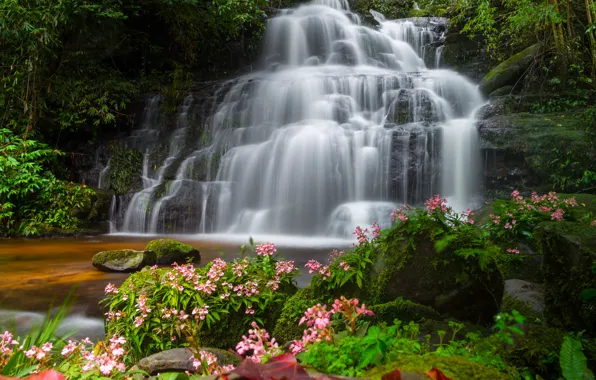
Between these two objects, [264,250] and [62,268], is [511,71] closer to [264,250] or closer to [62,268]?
[264,250]

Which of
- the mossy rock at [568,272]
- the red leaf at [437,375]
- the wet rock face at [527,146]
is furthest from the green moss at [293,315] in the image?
the wet rock face at [527,146]

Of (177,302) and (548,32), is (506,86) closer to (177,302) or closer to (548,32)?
(548,32)

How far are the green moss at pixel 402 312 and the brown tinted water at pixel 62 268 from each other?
277 cm

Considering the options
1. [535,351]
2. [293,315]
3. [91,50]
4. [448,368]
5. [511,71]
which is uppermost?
[91,50]

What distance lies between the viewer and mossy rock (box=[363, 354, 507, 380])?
1.31 metres

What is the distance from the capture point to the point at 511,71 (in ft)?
45.6

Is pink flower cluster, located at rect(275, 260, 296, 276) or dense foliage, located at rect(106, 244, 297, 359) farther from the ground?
pink flower cluster, located at rect(275, 260, 296, 276)

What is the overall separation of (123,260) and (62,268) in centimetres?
121

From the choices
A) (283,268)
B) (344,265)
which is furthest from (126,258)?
(344,265)

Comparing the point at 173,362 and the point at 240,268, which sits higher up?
the point at 240,268

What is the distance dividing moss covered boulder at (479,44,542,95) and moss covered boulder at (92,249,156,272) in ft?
40.8

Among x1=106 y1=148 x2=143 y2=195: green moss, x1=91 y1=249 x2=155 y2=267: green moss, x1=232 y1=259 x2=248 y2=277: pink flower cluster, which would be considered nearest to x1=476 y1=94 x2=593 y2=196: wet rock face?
x1=91 y1=249 x2=155 y2=267: green moss

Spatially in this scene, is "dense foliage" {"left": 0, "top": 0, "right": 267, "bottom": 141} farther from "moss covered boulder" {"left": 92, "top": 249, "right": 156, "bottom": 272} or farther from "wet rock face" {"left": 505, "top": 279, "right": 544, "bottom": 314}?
"wet rock face" {"left": 505, "top": 279, "right": 544, "bottom": 314}

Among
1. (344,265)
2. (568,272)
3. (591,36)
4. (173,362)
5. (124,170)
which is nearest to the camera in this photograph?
(568,272)
